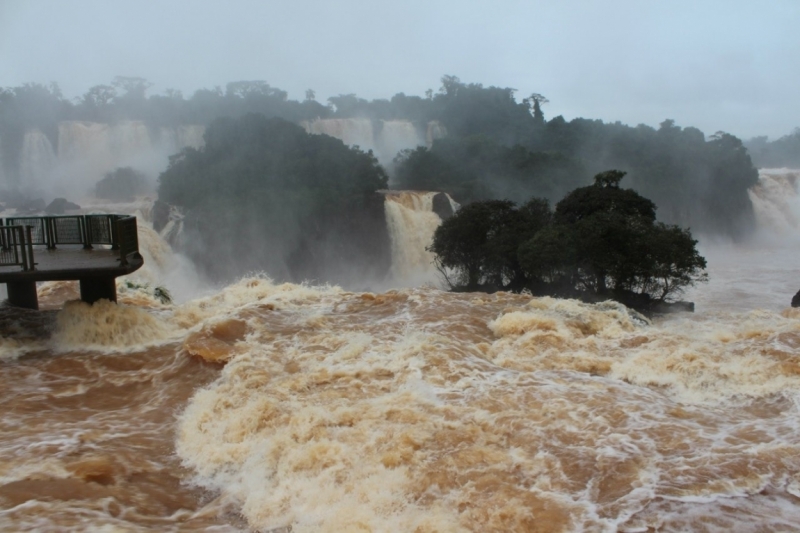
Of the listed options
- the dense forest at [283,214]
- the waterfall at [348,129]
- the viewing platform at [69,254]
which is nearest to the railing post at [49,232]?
the viewing platform at [69,254]

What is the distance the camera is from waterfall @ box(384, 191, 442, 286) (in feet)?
86.6

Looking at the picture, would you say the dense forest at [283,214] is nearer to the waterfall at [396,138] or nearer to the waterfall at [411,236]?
the waterfall at [411,236]

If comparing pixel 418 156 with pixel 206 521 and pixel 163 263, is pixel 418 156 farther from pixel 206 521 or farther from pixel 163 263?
pixel 206 521

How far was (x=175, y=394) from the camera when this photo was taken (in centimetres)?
716

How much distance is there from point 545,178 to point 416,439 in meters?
35.0

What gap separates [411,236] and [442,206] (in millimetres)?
2472

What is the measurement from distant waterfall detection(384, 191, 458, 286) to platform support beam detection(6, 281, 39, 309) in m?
16.5

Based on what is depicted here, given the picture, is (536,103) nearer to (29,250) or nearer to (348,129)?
(348,129)

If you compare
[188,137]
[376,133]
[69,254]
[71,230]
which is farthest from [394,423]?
[376,133]

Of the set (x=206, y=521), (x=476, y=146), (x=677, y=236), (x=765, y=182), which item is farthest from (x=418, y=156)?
(x=206, y=521)

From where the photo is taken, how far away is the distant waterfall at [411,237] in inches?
1039

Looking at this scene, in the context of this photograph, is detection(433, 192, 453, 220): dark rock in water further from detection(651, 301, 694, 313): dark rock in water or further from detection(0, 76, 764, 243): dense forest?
detection(651, 301, 694, 313): dark rock in water

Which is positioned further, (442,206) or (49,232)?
(442,206)

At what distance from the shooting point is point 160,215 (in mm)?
27016
